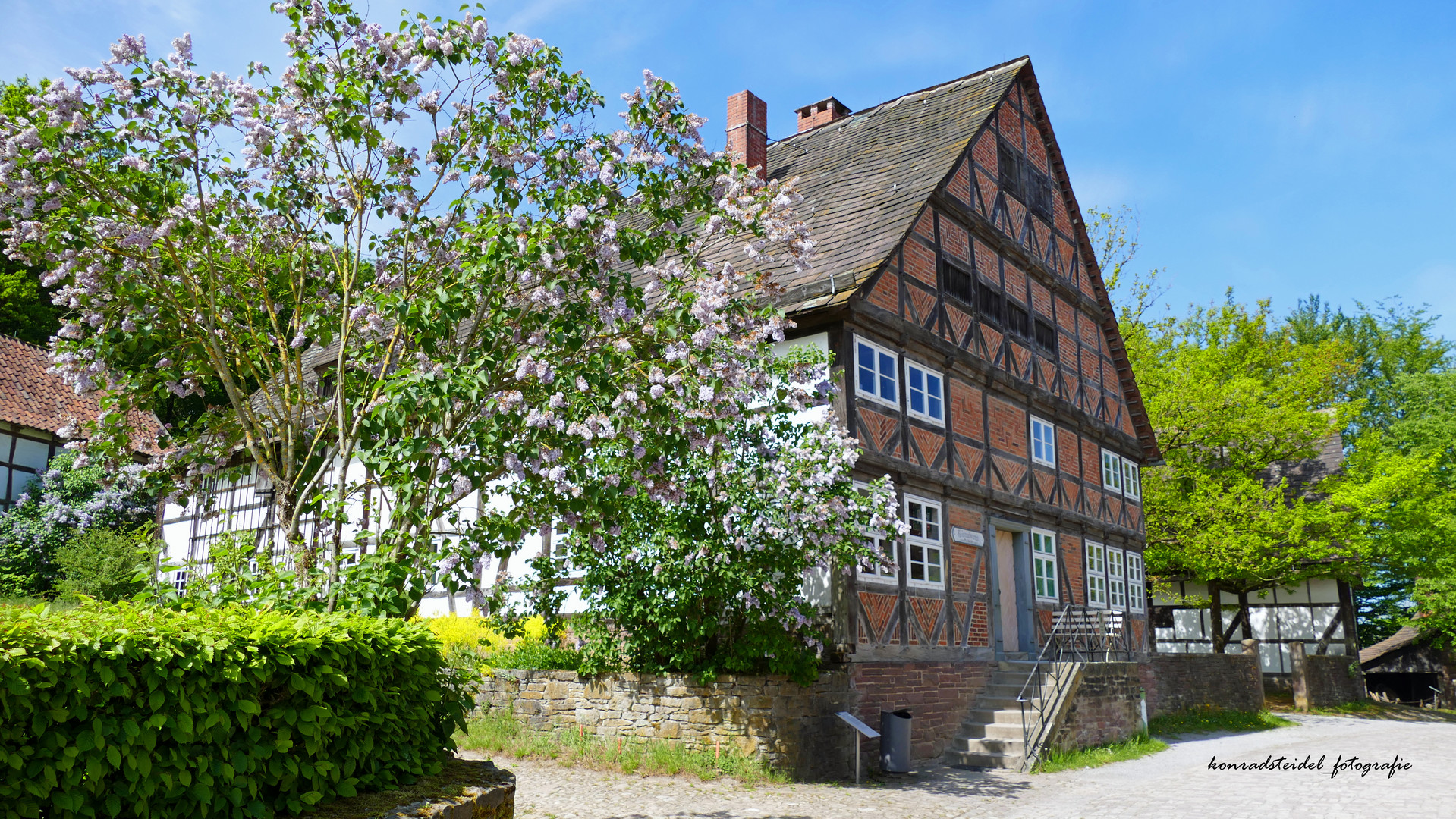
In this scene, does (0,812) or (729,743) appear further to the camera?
(729,743)

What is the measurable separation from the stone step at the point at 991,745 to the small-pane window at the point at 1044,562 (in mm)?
4500

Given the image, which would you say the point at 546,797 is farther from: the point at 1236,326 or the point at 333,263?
the point at 1236,326

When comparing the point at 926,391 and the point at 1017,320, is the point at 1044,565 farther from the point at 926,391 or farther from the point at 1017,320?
the point at 926,391

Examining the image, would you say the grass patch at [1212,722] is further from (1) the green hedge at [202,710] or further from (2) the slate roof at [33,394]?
(2) the slate roof at [33,394]

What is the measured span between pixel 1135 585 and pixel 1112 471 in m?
2.45

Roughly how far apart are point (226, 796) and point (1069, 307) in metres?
19.4

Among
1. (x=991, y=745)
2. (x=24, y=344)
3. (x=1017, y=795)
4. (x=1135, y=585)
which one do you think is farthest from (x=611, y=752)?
(x=24, y=344)

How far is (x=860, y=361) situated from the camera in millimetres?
14188

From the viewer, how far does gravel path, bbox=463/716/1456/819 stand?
965 cm

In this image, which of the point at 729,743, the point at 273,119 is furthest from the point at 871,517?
the point at 273,119

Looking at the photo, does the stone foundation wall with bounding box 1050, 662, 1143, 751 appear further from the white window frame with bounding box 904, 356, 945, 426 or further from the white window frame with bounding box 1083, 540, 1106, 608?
the white window frame with bounding box 904, 356, 945, 426

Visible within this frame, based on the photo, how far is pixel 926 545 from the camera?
588 inches

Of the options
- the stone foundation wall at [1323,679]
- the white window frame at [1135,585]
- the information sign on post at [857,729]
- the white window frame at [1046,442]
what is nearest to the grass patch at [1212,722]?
the white window frame at [1135,585]

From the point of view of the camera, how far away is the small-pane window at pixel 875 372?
14.1 m
